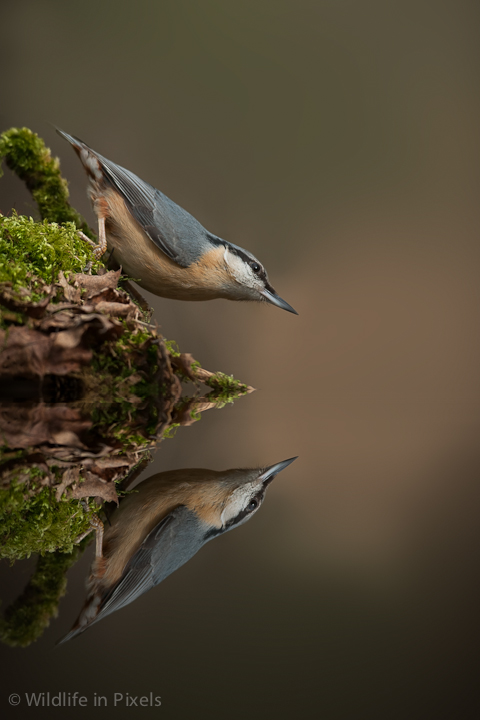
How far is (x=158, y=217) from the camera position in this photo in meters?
2.19

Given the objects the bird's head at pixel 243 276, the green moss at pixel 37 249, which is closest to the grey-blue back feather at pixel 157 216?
the bird's head at pixel 243 276

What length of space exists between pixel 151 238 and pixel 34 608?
1.92 metres

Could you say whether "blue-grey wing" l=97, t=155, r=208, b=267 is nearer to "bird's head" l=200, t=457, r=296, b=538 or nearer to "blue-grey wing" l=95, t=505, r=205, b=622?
"bird's head" l=200, t=457, r=296, b=538

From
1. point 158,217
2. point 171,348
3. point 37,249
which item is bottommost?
point 171,348

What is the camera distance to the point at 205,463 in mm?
973

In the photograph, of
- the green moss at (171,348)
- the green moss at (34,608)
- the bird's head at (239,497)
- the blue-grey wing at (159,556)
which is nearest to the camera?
the green moss at (34,608)

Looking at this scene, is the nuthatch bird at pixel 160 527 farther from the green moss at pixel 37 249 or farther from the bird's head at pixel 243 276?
the bird's head at pixel 243 276

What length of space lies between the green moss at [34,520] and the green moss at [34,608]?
0.16 ft

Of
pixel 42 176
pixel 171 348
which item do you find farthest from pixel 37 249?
pixel 42 176

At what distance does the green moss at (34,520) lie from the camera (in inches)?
21.2

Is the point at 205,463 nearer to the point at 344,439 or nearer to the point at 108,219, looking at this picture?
the point at 344,439

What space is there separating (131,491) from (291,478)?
1.03 ft

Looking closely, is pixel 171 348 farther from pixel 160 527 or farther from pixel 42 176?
pixel 160 527

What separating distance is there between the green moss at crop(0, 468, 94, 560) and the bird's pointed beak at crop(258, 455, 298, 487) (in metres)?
0.36
